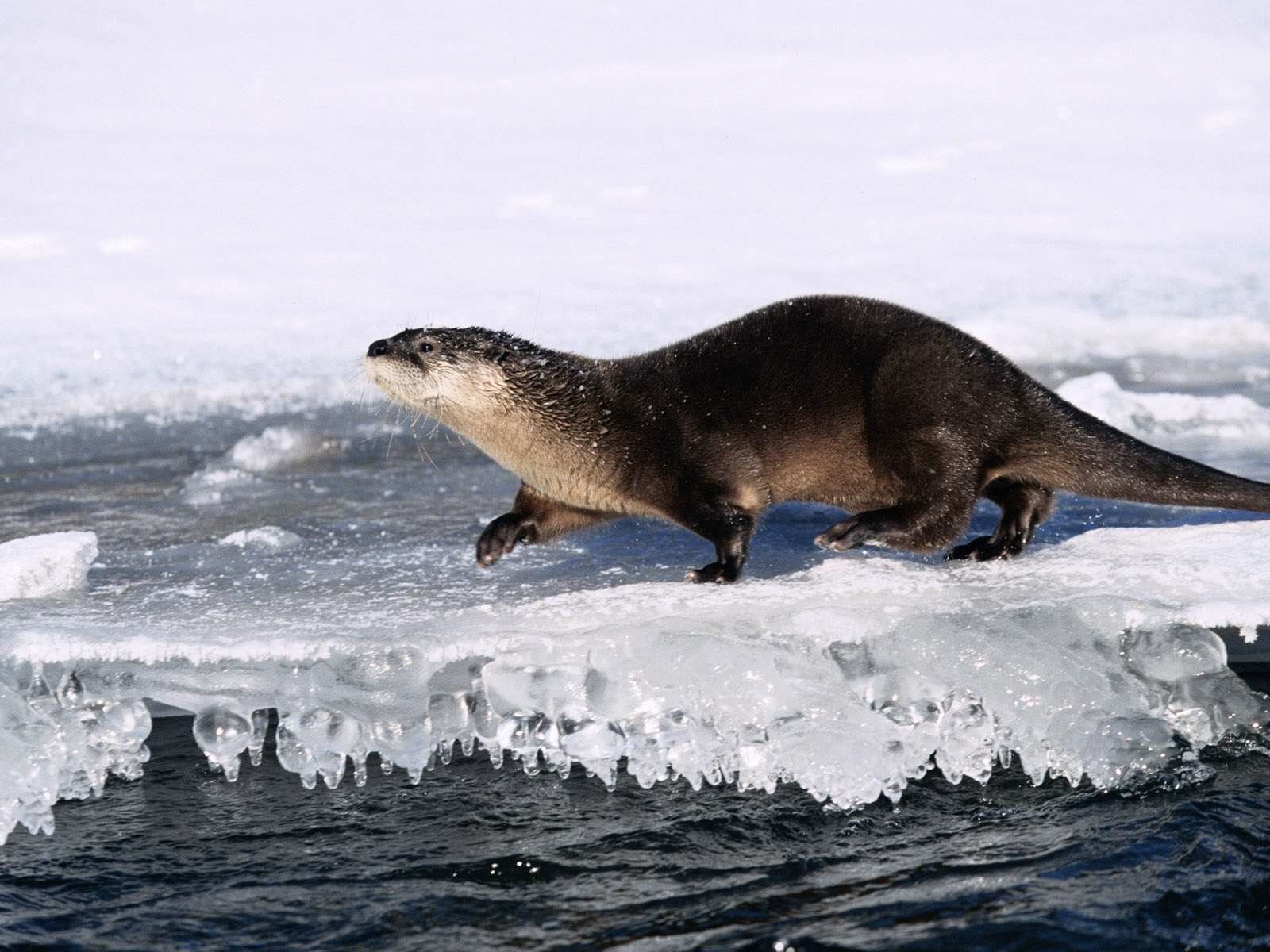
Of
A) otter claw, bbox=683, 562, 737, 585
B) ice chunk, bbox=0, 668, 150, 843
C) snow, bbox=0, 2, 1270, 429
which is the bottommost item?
ice chunk, bbox=0, 668, 150, 843

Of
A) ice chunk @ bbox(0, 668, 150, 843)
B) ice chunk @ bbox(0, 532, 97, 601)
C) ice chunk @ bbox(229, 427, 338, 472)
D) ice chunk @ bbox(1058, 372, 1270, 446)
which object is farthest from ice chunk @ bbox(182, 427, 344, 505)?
ice chunk @ bbox(1058, 372, 1270, 446)

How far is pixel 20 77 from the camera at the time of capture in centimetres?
1188

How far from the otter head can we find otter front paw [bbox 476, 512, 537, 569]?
263 mm

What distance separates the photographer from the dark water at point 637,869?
6.39ft

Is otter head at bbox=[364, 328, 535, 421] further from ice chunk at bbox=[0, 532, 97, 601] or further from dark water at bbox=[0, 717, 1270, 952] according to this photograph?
dark water at bbox=[0, 717, 1270, 952]

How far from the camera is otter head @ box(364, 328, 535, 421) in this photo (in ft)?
10.3

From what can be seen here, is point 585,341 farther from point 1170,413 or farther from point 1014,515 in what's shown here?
point 1014,515

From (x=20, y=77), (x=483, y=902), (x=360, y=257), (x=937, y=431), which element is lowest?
(x=483, y=902)

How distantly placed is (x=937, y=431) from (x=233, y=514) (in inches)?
87.9

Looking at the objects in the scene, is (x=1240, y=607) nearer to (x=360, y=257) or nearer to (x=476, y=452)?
(x=476, y=452)

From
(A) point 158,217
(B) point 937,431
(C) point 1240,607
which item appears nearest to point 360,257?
(A) point 158,217

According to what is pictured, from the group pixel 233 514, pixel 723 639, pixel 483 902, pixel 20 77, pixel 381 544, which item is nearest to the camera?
pixel 483 902

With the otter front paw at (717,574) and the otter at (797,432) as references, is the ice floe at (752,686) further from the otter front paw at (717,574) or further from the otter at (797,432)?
the otter at (797,432)

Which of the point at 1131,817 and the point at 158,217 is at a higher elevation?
the point at 158,217
